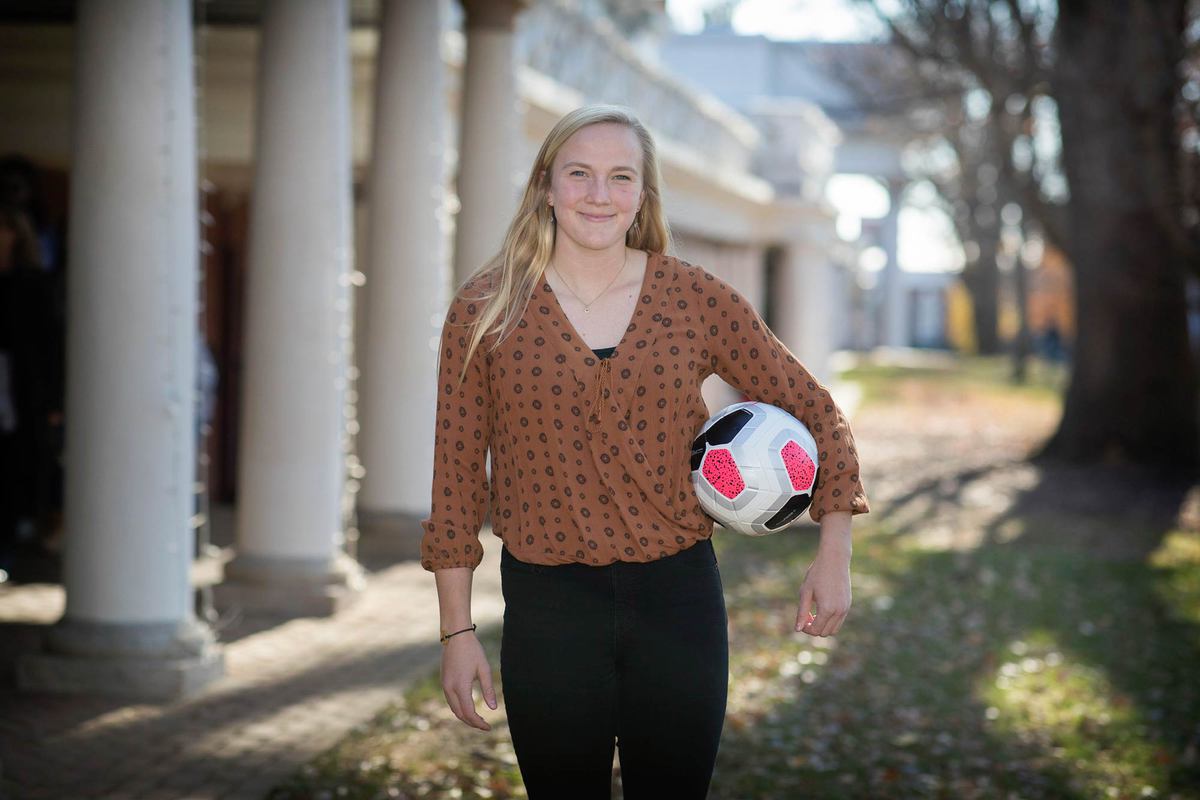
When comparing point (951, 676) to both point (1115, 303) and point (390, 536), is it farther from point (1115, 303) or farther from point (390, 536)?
point (1115, 303)

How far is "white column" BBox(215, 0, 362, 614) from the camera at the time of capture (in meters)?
9.48

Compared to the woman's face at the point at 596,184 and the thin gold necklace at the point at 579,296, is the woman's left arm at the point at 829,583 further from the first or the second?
the woman's face at the point at 596,184

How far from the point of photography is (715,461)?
3641 millimetres

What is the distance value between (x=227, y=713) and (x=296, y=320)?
9.63 ft

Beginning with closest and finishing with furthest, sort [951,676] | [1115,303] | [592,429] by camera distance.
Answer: [592,429]
[951,676]
[1115,303]

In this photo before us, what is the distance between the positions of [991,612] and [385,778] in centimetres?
641

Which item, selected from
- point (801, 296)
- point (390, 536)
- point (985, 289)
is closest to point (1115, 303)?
point (801, 296)

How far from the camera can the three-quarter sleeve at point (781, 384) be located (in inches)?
146

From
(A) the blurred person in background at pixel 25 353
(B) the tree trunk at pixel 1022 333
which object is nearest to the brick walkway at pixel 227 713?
(A) the blurred person in background at pixel 25 353

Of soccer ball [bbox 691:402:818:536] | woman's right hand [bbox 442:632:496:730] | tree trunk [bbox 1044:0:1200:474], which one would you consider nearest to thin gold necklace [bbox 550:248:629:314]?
soccer ball [bbox 691:402:818:536]

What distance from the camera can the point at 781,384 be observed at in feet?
12.3

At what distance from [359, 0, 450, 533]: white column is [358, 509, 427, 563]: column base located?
1.0 inches

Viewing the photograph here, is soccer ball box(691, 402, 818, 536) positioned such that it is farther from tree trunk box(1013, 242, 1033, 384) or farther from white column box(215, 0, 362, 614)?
tree trunk box(1013, 242, 1033, 384)

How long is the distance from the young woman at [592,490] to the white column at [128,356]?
3879mm
